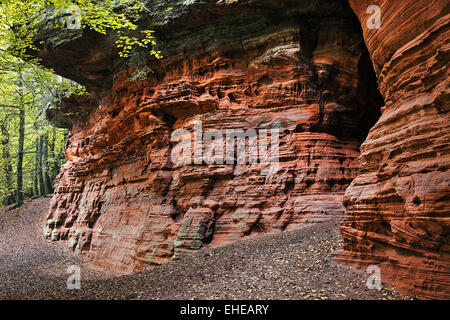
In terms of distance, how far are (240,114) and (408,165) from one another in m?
7.71

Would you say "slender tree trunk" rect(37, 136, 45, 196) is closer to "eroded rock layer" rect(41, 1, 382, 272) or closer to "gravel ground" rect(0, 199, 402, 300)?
"eroded rock layer" rect(41, 1, 382, 272)

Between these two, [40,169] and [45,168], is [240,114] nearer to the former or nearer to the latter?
[45,168]

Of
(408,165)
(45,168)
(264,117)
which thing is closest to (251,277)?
(408,165)

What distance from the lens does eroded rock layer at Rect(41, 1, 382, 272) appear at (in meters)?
11.0

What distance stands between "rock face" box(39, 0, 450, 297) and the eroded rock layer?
0.17 ft

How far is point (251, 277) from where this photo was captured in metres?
6.54

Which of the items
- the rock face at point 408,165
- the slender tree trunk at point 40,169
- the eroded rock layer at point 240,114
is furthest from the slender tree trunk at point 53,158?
the rock face at point 408,165

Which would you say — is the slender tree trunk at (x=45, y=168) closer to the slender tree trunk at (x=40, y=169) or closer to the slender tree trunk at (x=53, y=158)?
the slender tree trunk at (x=40, y=169)

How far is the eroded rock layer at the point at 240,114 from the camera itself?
36.0 ft

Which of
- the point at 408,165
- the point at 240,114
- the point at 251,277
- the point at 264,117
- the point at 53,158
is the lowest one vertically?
the point at 251,277

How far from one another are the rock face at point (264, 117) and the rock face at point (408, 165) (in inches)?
1.2

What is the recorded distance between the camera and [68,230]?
19688 millimetres

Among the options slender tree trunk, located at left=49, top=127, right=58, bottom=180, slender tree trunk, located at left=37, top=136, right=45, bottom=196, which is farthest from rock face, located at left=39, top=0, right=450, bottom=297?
slender tree trunk, located at left=49, top=127, right=58, bottom=180
